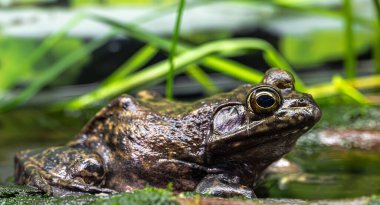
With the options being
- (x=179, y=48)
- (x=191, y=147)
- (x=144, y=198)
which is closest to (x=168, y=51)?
(x=179, y=48)

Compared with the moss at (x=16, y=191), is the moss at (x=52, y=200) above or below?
below

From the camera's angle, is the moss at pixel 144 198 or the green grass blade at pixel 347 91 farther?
the green grass blade at pixel 347 91

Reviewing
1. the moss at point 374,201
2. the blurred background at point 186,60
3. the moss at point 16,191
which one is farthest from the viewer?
the blurred background at point 186,60

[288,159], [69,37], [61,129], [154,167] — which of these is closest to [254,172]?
[154,167]

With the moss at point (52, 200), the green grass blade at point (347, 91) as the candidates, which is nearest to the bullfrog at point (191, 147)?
the moss at point (52, 200)

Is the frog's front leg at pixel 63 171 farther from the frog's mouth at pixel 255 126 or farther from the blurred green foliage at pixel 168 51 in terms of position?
the blurred green foliage at pixel 168 51

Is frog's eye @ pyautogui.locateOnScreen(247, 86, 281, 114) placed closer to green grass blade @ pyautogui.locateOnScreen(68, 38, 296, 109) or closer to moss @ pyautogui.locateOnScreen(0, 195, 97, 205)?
moss @ pyautogui.locateOnScreen(0, 195, 97, 205)

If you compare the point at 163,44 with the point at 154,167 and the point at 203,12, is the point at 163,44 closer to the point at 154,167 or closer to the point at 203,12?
the point at 154,167
